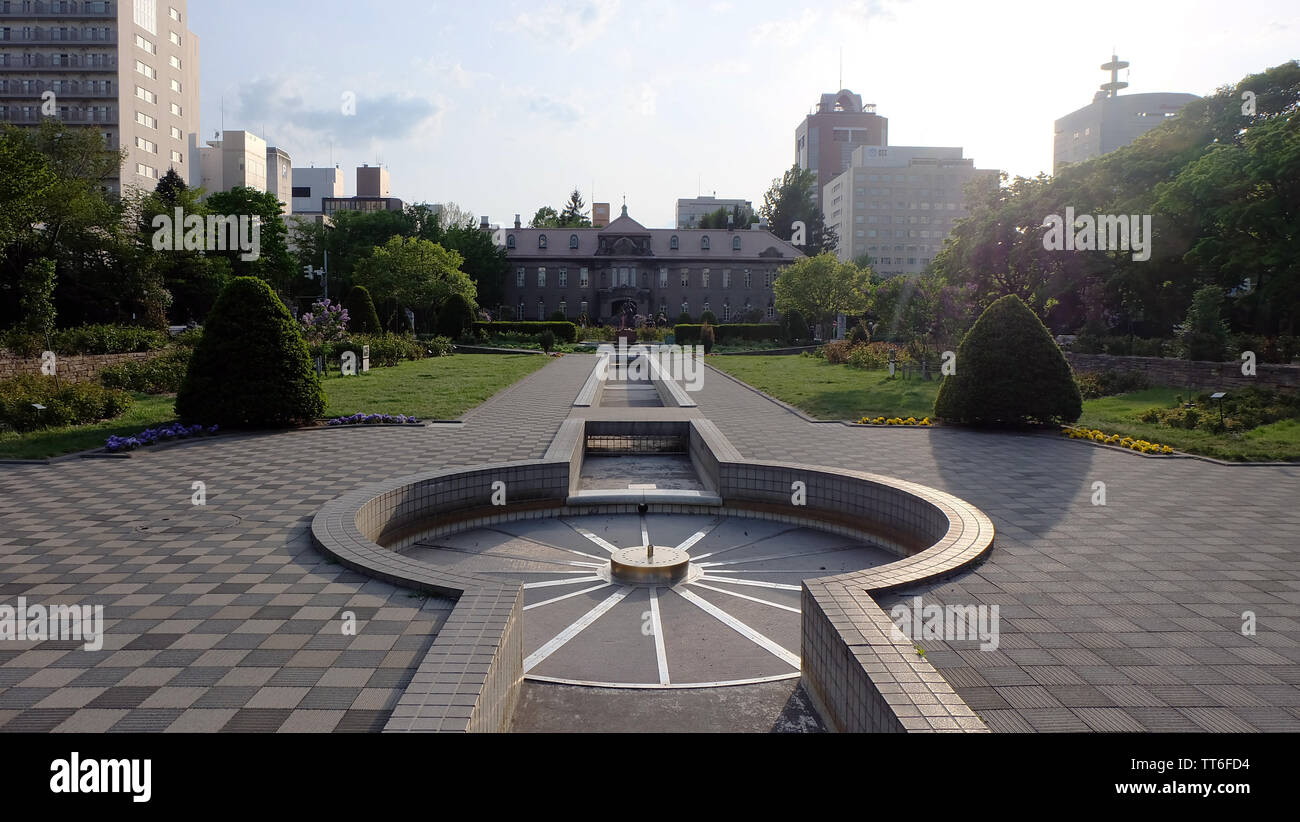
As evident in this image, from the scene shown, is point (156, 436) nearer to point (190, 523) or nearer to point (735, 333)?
point (190, 523)

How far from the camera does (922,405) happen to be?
17.0 metres

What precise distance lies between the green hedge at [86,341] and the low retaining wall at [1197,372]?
88.7 ft

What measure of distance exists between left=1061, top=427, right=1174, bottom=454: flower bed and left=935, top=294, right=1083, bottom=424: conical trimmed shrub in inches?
23.0

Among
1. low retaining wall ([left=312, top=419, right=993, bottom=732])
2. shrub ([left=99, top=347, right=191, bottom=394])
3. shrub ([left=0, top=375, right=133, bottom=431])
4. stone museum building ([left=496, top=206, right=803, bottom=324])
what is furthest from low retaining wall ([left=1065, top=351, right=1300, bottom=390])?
stone museum building ([left=496, top=206, right=803, bottom=324])

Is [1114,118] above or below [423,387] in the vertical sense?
above

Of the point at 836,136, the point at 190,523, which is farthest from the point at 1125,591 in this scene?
the point at 836,136

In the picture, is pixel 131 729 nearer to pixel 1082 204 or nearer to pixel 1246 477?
pixel 1246 477

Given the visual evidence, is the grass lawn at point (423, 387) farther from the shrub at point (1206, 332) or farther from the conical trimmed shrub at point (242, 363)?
the shrub at point (1206, 332)

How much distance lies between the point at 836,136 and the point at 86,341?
148 metres

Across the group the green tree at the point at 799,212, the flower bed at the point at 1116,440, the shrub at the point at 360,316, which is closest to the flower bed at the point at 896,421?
the flower bed at the point at 1116,440

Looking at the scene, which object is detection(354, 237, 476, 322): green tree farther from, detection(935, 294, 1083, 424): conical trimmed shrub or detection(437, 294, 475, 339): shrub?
detection(935, 294, 1083, 424): conical trimmed shrub

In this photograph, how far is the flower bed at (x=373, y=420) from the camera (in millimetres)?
13445

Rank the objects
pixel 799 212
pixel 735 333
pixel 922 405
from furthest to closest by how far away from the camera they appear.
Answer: pixel 799 212
pixel 735 333
pixel 922 405
